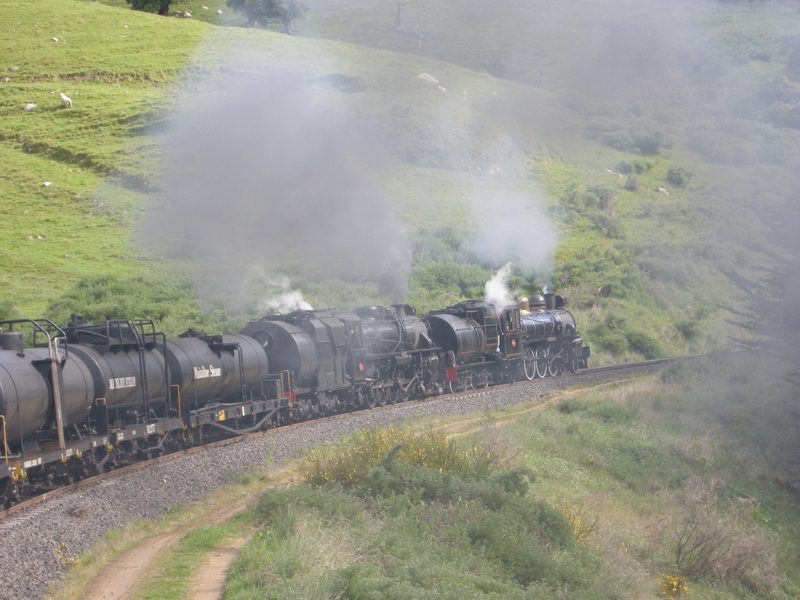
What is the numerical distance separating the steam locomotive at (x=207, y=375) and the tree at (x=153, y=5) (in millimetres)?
68569

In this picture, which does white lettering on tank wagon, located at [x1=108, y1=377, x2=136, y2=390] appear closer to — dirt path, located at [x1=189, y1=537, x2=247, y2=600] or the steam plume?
dirt path, located at [x1=189, y1=537, x2=247, y2=600]

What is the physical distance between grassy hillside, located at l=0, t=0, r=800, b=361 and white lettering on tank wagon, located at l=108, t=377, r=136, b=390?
86.6 ft

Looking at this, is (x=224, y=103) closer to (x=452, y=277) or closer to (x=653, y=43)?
(x=452, y=277)

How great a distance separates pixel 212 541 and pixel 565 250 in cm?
4640

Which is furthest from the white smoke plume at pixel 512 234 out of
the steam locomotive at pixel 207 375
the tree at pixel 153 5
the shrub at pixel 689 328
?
the tree at pixel 153 5

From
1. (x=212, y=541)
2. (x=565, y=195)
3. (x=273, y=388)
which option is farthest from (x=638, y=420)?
(x=565, y=195)

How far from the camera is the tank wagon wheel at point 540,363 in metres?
34.9

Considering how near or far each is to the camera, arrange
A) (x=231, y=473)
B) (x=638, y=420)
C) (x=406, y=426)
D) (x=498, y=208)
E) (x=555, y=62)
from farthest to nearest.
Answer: (x=555, y=62) < (x=498, y=208) < (x=638, y=420) < (x=406, y=426) < (x=231, y=473)

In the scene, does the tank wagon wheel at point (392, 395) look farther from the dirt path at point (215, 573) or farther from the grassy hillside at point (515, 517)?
the dirt path at point (215, 573)

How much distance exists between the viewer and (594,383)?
106 ft

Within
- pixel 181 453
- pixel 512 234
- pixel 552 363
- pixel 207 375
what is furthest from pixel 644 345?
pixel 181 453

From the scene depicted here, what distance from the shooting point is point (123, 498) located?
13156 mm

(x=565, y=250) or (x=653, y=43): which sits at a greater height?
(x=653, y=43)

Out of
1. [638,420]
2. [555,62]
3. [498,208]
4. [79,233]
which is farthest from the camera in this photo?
[555,62]
